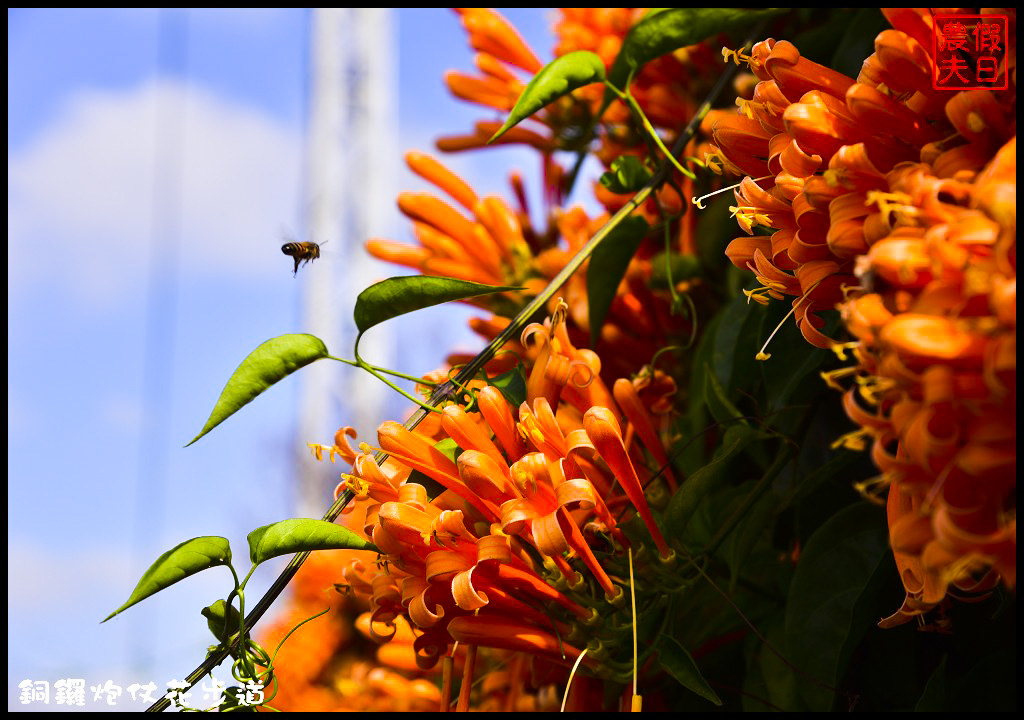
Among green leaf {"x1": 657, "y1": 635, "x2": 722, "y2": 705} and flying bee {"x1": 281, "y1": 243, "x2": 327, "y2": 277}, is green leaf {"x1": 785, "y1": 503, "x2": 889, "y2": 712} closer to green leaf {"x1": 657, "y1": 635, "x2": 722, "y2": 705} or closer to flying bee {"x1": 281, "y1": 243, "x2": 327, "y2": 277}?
green leaf {"x1": 657, "y1": 635, "x2": 722, "y2": 705}

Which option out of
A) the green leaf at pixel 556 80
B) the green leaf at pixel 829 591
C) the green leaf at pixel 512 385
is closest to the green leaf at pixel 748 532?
the green leaf at pixel 829 591

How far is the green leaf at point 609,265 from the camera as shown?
0.63m

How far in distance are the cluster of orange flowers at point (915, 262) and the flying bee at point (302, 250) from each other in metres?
0.51

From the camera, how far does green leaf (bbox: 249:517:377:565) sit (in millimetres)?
466

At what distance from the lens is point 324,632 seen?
1.38 m

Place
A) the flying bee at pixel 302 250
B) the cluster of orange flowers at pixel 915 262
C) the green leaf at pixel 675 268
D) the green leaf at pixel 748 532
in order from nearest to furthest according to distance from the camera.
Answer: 1. the cluster of orange flowers at pixel 915 262
2. the green leaf at pixel 748 532
3. the green leaf at pixel 675 268
4. the flying bee at pixel 302 250

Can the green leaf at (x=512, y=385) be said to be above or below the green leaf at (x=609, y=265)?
below

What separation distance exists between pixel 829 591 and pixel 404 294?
28cm

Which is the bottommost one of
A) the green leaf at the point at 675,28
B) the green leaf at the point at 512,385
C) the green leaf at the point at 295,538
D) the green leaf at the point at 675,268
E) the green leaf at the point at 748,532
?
the green leaf at the point at 748,532

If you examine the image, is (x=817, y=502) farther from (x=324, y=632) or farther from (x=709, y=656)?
(x=324, y=632)

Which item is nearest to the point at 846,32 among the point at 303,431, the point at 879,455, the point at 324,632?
the point at 879,455

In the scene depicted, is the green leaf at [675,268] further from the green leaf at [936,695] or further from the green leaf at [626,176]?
the green leaf at [936,695]

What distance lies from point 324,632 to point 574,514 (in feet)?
3.23

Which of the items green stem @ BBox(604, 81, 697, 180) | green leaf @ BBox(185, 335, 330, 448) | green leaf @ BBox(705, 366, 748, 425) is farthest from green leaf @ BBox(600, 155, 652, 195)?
green leaf @ BBox(185, 335, 330, 448)
